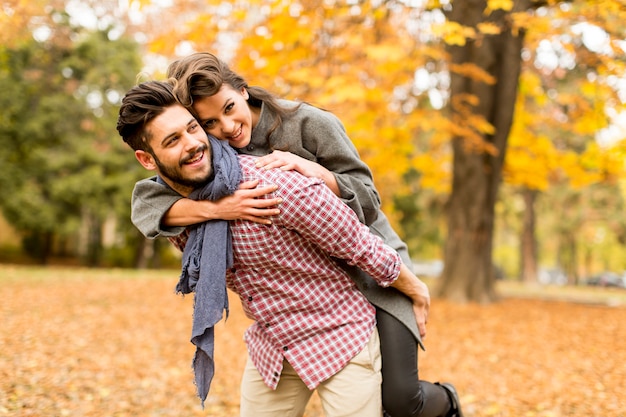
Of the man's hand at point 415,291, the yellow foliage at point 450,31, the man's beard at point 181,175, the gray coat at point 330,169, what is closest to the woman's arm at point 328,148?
the gray coat at point 330,169

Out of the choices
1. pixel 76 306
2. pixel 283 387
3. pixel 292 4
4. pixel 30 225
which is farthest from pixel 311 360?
pixel 30 225

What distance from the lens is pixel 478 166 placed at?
10.4 metres

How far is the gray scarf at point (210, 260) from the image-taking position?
6.99 feet

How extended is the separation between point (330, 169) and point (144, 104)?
0.83 metres

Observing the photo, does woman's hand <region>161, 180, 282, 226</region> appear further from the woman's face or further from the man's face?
the woman's face

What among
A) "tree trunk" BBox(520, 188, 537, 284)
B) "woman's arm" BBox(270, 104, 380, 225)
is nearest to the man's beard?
"woman's arm" BBox(270, 104, 380, 225)

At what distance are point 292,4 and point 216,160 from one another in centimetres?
512

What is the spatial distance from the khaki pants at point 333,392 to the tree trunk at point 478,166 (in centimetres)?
702

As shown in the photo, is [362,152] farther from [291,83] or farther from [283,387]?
[283,387]

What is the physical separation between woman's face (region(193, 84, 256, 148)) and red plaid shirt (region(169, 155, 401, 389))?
0.47 ft

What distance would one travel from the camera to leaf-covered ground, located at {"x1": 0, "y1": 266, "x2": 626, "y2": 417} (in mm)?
4812

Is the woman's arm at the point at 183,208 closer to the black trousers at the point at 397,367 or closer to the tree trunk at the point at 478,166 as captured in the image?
the black trousers at the point at 397,367

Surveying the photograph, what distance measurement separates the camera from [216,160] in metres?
2.20

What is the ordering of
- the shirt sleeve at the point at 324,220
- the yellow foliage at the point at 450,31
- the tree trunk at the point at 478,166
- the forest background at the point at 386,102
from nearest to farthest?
the shirt sleeve at the point at 324,220, the yellow foliage at the point at 450,31, the forest background at the point at 386,102, the tree trunk at the point at 478,166
